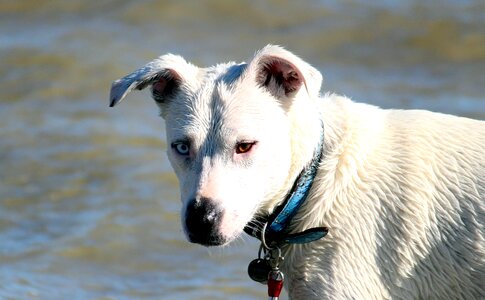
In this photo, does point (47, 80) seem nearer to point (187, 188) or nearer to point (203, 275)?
point (203, 275)

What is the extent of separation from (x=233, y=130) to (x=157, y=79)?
575 millimetres

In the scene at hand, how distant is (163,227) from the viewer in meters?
8.43

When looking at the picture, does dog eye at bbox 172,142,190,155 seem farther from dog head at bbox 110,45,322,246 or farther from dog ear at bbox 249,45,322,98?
dog ear at bbox 249,45,322,98

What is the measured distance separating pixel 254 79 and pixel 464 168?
1.21m

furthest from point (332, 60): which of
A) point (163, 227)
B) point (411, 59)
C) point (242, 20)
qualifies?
point (163, 227)

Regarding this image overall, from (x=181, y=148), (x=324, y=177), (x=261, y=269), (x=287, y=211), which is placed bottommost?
(x=261, y=269)

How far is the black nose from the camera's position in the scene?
463 centimetres

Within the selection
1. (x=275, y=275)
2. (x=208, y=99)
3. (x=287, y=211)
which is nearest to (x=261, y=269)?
(x=275, y=275)

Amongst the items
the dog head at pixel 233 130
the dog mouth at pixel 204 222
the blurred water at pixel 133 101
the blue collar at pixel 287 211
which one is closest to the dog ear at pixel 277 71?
the dog head at pixel 233 130

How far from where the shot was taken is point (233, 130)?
481cm

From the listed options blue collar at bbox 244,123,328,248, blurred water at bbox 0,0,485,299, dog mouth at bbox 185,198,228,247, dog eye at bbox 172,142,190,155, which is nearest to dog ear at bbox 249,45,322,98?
blue collar at bbox 244,123,328,248

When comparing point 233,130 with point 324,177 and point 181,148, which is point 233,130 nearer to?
point 181,148

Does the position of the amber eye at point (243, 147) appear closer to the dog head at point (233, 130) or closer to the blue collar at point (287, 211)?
the dog head at point (233, 130)

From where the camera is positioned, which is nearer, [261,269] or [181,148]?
[181,148]
